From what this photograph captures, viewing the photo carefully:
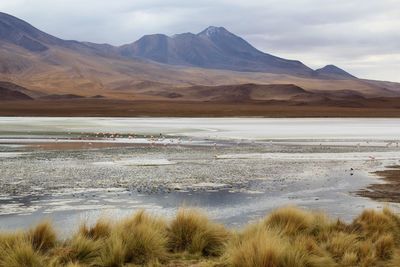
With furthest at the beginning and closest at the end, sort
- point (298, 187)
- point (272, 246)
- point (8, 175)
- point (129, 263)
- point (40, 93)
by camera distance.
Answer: point (40, 93) < point (8, 175) < point (298, 187) < point (129, 263) < point (272, 246)

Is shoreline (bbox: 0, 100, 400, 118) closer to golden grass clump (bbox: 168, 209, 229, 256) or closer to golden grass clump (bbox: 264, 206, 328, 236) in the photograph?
golden grass clump (bbox: 264, 206, 328, 236)

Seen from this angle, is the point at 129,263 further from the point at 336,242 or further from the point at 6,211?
the point at 6,211

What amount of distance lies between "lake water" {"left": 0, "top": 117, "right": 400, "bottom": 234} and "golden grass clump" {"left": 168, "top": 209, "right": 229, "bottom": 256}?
5.75 ft

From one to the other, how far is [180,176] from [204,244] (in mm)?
8434

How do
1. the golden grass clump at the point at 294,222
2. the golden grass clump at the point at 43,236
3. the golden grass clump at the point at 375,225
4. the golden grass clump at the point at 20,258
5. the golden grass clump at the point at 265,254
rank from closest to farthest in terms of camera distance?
the golden grass clump at the point at 265,254, the golden grass clump at the point at 20,258, the golden grass clump at the point at 43,236, the golden grass clump at the point at 294,222, the golden grass clump at the point at 375,225

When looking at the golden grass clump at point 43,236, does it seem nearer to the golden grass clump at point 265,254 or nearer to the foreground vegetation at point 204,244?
the foreground vegetation at point 204,244

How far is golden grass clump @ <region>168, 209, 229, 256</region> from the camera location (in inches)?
286

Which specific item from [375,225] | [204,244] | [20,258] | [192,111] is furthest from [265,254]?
[192,111]

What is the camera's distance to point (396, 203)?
11727mm

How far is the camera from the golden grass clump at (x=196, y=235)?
23.9 ft

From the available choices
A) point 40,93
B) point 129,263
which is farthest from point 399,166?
point 40,93

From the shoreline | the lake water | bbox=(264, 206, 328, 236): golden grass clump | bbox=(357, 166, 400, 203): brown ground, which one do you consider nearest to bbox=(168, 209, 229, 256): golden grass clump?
bbox=(264, 206, 328, 236): golden grass clump

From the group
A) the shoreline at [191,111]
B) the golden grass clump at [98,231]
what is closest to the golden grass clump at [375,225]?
the golden grass clump at [98,231]

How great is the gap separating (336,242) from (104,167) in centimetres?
1108
